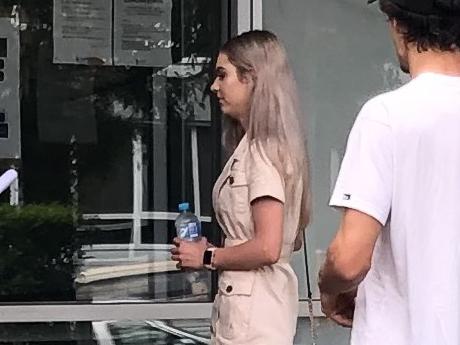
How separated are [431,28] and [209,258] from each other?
1354 millimetres

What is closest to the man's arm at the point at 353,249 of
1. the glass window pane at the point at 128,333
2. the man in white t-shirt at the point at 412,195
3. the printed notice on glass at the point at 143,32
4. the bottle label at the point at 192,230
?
the man in white t-shirt at the point at 412,195

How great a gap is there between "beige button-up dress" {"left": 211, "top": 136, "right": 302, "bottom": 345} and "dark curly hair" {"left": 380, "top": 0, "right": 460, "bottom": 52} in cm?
103

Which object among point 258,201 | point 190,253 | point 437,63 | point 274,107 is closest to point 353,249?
point 437,63

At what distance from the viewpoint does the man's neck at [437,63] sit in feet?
7.44

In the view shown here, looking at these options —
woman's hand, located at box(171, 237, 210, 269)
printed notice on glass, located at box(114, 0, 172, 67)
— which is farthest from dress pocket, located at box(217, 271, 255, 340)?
printed notice on glass, located at box(114, 0, 172, 67)

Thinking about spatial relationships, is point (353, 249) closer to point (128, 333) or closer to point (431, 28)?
point (431, 28)

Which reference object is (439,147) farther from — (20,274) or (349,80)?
(20,274)

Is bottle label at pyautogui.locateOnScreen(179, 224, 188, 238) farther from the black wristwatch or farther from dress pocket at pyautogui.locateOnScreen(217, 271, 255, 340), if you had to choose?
dress pocket at pyautogui.locateOnScreen(217, 271, 255, 340)

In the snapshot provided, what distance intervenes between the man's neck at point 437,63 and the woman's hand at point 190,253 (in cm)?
132

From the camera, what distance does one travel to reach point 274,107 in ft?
10.8

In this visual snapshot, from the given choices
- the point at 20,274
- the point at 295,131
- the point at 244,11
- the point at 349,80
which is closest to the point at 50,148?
the point at 20,274

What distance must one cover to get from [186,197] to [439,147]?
3.39 meters

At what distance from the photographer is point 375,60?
5.35 meters

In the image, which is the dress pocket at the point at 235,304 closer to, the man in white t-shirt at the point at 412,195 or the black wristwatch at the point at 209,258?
the black wristwatch at the point at 209,258
